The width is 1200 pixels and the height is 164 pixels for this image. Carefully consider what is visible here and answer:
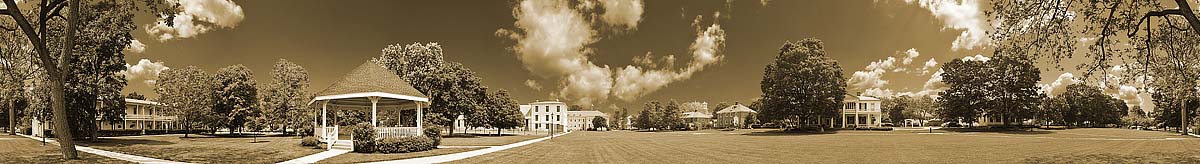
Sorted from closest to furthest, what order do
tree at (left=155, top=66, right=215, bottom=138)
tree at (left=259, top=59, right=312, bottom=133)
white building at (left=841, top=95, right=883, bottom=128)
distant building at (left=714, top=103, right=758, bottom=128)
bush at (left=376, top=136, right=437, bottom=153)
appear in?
bush at (left=376, top=136, right=437, bottom=153) < tree at (left=155, top=66, right=215, bottom=138) < tree at (left=259, top=59, right=312, bottom=133) < white building at (left=841, top=95, right=883, bottom=128) < distant building at (left=714, top=103, right=758, bottom=128)

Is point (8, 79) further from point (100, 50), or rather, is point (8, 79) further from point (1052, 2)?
point (1052, 2)

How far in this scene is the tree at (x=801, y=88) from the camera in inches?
1875

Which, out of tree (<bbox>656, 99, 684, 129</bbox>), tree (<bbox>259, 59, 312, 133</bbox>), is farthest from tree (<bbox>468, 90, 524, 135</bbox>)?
tree (<bbox>656, 99, 684, 129</bbox>)

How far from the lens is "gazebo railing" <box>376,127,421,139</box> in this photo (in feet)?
72.9

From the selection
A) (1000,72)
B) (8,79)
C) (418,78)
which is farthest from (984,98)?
(8,79)

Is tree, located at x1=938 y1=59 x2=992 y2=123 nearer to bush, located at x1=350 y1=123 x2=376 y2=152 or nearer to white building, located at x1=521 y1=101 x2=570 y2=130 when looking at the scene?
bush, located at x1=350 y1=123 x2=376 y2=152

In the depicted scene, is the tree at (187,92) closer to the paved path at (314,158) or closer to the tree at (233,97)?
the tree at (233,97)

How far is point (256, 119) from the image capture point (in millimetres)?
43781

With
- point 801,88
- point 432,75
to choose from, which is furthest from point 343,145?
point 801,88

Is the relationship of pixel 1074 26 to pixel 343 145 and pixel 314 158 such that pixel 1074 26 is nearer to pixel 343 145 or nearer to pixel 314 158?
pixel 314 158

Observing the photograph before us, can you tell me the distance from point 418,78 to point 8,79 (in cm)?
1847

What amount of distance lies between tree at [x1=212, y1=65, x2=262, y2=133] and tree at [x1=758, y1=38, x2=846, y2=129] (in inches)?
1419

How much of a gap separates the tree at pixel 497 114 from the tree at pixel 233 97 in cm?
1488

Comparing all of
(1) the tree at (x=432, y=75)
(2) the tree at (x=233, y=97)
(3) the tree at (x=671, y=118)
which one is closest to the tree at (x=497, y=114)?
(1) the tree at (x=432, y=75)
